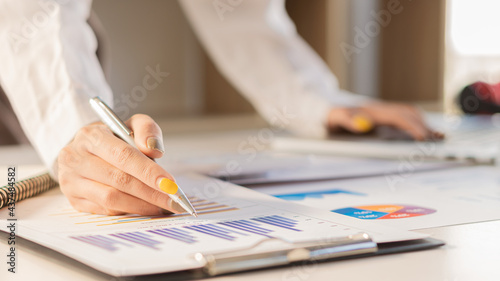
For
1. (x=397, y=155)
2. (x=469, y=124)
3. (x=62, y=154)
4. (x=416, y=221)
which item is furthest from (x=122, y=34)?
(x=416, y=221)

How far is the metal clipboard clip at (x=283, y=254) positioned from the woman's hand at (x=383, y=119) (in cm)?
68

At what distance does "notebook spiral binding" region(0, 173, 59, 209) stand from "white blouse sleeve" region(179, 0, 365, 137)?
0.68 m

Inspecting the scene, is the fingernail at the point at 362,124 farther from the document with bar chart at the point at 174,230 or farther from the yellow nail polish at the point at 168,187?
the yellow nail polish at the point at 168,187

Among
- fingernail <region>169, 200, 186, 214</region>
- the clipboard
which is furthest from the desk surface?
fingernail <region>169, 200, 186, 214</region>

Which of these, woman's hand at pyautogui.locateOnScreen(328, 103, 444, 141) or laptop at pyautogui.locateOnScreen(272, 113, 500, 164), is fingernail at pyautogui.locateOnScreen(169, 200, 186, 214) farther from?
woman's hand at pyautogui.locateOnScreen(328, 103, 444, 141)

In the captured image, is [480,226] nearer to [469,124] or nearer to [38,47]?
[38,47]

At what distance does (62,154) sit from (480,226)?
0.40 metres

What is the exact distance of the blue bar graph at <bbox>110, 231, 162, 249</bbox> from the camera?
17.1 inches

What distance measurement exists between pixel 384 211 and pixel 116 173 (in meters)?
0.25

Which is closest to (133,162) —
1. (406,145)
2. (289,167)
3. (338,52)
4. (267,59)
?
(289,167)

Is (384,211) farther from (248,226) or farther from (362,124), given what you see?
(362,124)

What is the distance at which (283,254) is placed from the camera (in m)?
0.41

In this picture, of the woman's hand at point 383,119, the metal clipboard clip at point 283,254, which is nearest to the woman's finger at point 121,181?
the metal clipboard clip at point 283,254

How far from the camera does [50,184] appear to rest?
690mm
